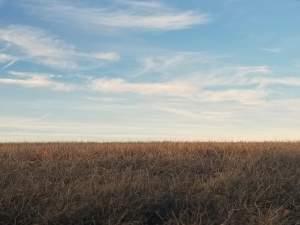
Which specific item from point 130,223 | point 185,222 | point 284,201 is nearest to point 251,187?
point 284,201

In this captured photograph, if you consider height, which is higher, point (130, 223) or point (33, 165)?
point (33, 165)

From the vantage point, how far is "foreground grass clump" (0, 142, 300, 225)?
8.64 metres

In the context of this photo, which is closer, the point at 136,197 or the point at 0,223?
the point at 0,223

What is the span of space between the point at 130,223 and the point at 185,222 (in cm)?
81

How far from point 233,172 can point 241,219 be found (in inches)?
90.4

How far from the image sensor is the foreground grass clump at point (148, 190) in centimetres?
864

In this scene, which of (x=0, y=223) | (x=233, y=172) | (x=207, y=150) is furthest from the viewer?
(x=207, y=150)

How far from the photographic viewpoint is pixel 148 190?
973 centimetres

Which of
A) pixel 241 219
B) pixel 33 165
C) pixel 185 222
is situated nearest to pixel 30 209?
pixel 185 222

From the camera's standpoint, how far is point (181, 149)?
49.9 ft

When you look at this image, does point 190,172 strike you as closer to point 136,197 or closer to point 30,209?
point 136,197

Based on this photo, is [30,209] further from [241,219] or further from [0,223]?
[241,219]

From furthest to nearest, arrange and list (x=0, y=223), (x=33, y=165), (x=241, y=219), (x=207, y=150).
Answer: (x=207, y=150)
(x=33, y=165)
(x=241, y=219)
(x=0, y=223)

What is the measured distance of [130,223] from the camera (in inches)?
332
